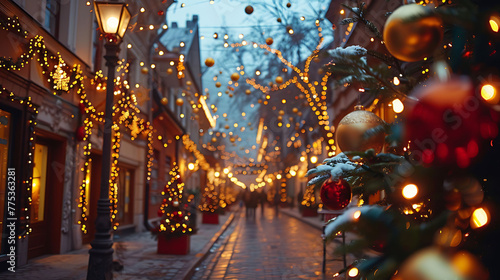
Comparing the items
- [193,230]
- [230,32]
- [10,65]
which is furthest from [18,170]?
[230,32]

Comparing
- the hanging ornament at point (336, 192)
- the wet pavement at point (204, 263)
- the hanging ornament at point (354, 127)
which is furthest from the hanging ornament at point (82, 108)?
the hanging ornament at point (336, 192)

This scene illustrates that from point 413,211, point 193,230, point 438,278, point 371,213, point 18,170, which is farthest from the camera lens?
Answer: point 193,230

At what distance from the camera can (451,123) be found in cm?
223

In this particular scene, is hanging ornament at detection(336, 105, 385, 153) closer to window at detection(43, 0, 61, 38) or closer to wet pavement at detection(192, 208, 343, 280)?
wet pavement at detection(192, 208, 343, 280)

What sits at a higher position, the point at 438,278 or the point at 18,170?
the point at 18,170

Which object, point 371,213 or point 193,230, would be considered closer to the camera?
point 371,213

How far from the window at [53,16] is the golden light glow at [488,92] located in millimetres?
10037

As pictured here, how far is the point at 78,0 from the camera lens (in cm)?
1178

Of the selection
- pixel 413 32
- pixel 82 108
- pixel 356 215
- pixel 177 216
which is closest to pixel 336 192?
pixel 356 215

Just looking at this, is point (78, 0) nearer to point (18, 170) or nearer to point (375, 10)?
point (18, 170)

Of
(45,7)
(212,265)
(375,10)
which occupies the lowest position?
(212,265)

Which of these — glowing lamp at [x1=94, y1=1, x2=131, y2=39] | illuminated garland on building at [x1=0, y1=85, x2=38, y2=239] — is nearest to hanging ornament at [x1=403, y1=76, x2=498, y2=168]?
glowing lamp at [x1=94, y1=1, x2=131, y2=39]

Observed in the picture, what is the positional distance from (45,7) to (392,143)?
9.49 meters

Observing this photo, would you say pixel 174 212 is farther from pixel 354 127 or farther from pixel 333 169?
pixel 333 169
